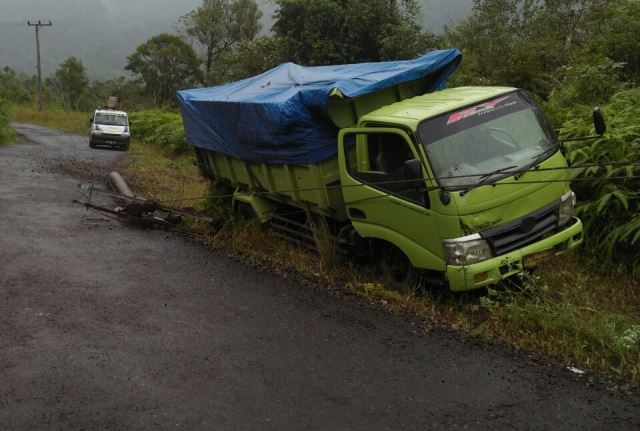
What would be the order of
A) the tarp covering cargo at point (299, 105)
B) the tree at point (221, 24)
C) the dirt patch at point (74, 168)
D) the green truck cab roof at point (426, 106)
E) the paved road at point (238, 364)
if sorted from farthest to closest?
the tree at point (221, 24) < the dirt patch at point (74, 168) < the tarp covering cargo at point (299, 105) < the green truck cab roof at point (426, 106) < the paved road at point (238, 364)

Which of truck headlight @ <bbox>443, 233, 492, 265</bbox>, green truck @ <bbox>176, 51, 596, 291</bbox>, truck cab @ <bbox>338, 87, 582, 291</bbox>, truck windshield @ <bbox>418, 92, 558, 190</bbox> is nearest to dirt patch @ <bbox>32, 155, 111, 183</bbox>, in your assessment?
green truck @ <bbox>176, 51, 596, 291</bbox>

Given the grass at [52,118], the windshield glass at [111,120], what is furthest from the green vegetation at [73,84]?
the windshield glass at [111,120]

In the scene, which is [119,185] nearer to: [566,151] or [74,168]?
[74,168]

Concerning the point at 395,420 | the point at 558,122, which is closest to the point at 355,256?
the point at 395,420

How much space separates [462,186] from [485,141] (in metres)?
0.80

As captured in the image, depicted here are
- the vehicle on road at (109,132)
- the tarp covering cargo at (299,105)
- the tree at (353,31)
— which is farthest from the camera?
the vehicle on road at (109,132)

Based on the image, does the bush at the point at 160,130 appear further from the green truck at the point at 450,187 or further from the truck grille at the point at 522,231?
the truck grille at the point at 522,231

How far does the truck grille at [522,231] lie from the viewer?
6078 mm

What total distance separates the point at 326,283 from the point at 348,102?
2306mm

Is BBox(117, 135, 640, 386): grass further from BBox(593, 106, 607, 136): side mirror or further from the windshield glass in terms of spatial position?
the windshield glass

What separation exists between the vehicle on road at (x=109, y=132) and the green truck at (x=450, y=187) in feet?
74.3

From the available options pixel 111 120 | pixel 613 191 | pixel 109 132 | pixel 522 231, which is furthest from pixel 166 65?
pixel 522 231

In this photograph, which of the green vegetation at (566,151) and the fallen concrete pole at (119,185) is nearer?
the green vegetation at (566,151)

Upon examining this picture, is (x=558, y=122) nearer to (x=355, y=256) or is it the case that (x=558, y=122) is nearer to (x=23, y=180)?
(x=355, y=256)
